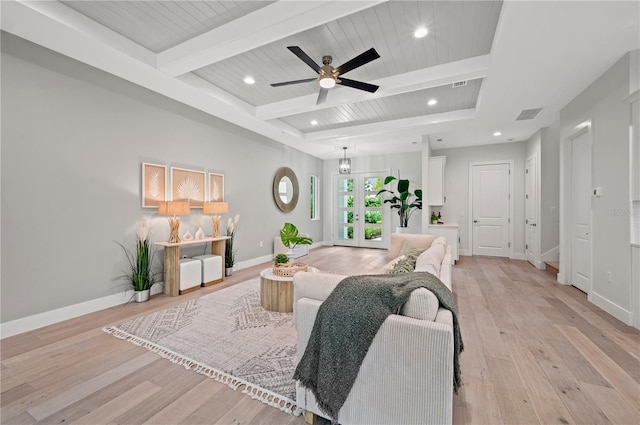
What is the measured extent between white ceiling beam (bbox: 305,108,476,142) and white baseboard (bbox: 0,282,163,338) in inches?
184

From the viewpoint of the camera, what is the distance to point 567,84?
346cm

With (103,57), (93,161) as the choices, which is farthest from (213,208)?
(103,57)

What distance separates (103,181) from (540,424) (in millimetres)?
4495

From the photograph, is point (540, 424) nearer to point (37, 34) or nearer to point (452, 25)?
point (452, 25)

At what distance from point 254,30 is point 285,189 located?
4.46 m

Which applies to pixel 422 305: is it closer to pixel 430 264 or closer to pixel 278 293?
pixel 430 264

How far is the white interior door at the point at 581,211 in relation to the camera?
367cm

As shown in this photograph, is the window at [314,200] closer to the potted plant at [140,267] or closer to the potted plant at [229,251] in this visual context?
the potted plant at [229,251]

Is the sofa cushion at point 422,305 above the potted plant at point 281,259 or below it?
above

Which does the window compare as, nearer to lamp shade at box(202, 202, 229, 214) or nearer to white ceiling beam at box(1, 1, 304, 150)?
white ceiling beam at box(1, 1, 304, 150)

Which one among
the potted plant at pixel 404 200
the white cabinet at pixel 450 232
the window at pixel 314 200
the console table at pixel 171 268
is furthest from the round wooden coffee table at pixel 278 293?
the window at pixel 314 200

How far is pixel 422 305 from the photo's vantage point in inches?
51.5

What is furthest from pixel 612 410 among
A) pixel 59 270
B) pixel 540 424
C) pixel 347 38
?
pixel 59 270

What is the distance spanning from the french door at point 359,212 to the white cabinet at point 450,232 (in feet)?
6.97
